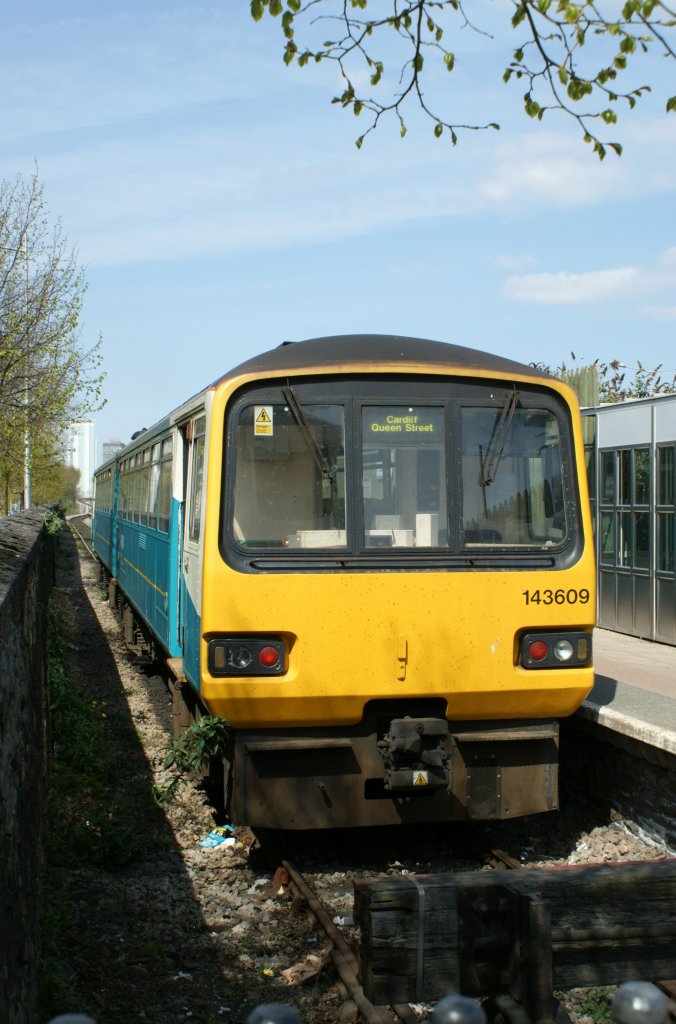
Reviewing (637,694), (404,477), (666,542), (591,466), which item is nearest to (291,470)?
(404,477)

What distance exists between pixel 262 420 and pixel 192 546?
4.16 ft

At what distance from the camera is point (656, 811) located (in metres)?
6.64

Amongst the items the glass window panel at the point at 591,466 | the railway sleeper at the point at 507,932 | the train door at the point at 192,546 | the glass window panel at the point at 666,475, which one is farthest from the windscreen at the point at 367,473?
the glass window panel at the point at 591,466

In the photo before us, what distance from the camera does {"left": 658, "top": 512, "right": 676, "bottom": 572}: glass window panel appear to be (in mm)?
12398

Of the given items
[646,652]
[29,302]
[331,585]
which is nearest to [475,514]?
[331,585]

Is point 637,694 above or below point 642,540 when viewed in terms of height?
below

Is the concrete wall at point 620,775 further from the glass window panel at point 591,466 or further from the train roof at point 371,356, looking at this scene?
the glass window panel at point 591,466

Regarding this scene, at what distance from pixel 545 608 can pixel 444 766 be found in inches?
40.0

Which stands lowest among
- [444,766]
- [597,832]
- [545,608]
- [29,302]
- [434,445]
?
[597,832]

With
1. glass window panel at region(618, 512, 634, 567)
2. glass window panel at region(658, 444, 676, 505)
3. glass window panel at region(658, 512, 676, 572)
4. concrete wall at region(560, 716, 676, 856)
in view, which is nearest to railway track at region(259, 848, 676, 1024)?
concrete wall at region(560, 716, 676, 856)

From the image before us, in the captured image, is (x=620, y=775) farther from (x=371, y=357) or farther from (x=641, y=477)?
(x=641, y=477)

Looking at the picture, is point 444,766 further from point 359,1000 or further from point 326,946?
point 359,1000

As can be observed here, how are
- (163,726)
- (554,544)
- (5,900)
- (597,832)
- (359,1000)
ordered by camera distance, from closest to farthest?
(5,900)
(359,1000)
(554,544)
(597,832)
(163,726)

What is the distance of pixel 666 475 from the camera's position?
1248 centimetres
